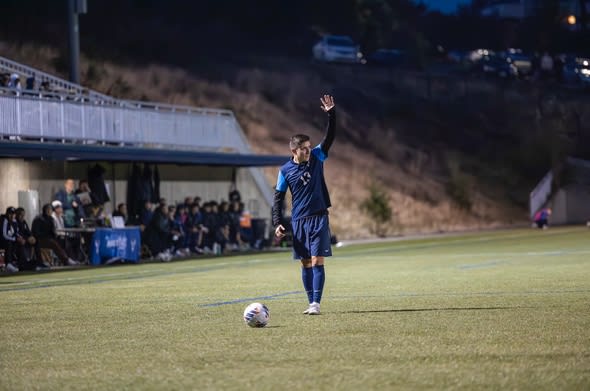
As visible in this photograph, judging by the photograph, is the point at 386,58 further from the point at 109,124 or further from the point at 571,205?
the point at 109,124

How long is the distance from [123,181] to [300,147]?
74.5 feet

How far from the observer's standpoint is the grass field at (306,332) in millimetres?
9148

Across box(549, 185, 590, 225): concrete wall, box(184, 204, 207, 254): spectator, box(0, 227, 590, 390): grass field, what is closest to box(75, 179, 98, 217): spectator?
box(184, 204, 207, 254): spectator

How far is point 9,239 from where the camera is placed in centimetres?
2844

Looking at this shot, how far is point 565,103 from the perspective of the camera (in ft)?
244

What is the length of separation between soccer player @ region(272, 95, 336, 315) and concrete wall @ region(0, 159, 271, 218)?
60.7 ft

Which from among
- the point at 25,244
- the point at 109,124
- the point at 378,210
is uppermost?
the point at 109,124

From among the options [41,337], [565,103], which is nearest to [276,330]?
[41,337]

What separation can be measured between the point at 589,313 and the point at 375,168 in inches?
1858

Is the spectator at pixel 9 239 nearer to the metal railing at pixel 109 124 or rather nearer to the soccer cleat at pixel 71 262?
the soccer cleat at pixel 71 262

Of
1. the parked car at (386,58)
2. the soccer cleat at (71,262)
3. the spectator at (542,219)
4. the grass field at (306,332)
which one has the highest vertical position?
the parked car at (386,58)

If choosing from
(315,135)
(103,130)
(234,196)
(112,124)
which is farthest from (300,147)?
(315,135)

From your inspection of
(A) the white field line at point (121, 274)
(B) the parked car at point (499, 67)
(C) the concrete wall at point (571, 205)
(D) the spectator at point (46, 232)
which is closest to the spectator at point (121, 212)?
(D) the spectator at point (46, 232)

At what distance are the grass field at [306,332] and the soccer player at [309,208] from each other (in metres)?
0.51
